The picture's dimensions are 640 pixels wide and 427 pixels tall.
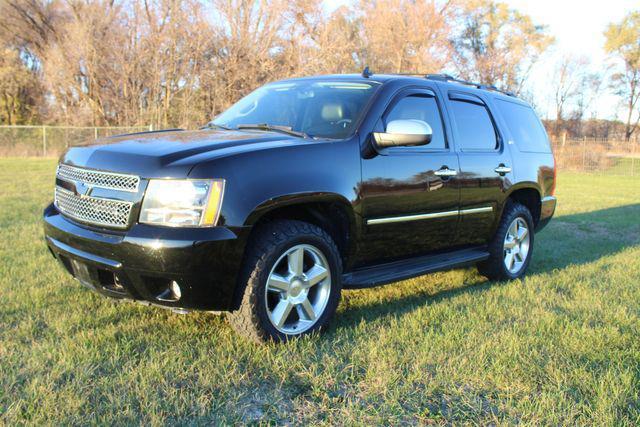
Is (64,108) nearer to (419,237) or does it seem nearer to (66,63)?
(66,63)

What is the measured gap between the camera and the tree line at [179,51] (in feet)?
82.4

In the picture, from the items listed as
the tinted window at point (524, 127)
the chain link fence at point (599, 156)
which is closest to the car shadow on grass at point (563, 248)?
the tinted window at point (524, 127)

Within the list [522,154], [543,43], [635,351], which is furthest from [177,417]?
[543,43]

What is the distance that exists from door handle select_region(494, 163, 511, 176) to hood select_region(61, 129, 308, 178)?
2302 millimetres

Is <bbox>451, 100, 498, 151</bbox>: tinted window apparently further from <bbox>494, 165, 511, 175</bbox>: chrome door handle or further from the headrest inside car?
the headrest inside car

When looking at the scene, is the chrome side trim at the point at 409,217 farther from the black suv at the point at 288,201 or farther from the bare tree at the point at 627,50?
the bare tree at the point at 627,50

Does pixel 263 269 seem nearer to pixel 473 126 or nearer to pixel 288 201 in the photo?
pixel 288 201

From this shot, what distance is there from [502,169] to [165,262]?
344 centimetres

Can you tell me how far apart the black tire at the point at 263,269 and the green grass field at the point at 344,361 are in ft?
0.43

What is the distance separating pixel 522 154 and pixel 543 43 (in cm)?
4438

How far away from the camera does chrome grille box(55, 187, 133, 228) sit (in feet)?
10.1

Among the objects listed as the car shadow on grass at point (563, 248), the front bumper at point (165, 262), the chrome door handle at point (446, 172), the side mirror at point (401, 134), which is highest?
the side mirror at point (401, 134)

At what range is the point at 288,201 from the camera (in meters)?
3.31

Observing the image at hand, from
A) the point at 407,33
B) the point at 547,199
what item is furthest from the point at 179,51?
the point at 547,199
